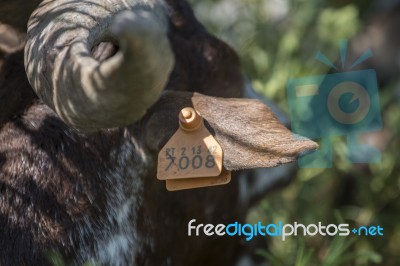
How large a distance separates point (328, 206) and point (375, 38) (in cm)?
89

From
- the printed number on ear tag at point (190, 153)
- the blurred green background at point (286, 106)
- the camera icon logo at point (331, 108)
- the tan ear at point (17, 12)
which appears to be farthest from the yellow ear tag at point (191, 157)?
the blurred green background at point (286, 106)

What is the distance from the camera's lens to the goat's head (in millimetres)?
1926

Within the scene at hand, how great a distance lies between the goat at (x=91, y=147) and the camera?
7.34ft

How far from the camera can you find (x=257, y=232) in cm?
356

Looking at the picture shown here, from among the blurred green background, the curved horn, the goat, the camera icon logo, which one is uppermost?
the curved horn

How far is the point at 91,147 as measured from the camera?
8.56 feet

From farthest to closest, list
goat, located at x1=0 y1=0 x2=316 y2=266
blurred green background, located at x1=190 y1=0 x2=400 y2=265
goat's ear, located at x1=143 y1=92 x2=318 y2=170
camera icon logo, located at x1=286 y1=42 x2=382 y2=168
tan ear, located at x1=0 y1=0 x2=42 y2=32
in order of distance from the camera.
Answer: blurred green background, located at x1=190 y1=0 x2=400 y2=265 → camera icon logo, located at x1=286 y1=42 x2=382 y2=168 → tan ear, located at x1=0 y1=0 x2=42 y2=32 → goat's ear, located at x1=143 y1=92 x2=318 y2=170 → goat, located at x1=0 y1=0 x2=316 y2=266

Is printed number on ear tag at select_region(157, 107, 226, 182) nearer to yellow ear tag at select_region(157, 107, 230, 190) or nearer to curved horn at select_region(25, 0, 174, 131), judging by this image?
yellow ear tag at select_region(157, 107, 230, 190)

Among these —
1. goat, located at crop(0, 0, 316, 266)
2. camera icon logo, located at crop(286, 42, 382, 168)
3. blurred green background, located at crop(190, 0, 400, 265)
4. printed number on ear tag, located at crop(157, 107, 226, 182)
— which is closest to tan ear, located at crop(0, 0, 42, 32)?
goat, located at crop(0, 0, 316, 266)

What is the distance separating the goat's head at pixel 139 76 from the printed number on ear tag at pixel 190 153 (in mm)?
33

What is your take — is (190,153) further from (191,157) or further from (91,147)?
(91,147)

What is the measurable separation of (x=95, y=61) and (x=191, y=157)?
0.49 meters

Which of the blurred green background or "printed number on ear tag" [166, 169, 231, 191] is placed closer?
"printed number on ear tag" [166, 169, 231, 191]

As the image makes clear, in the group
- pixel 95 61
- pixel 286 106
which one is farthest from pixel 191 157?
pixel 286 106
